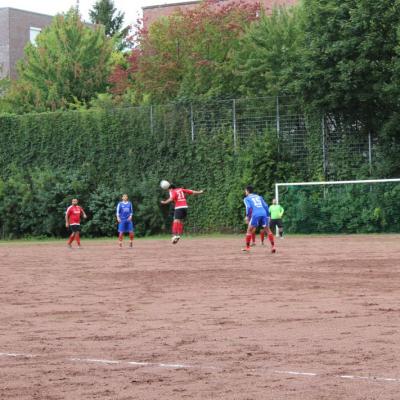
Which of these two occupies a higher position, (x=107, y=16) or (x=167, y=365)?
(x=107, y=16)

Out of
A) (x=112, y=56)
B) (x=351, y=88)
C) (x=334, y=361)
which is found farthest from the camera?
(x=112, y=56)

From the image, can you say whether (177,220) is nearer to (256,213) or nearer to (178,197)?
(178,197)

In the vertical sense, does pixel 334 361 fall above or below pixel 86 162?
below

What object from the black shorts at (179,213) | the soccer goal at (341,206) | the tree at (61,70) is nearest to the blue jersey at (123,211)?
the black shorts at (179,213)

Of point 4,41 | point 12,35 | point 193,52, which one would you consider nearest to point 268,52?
point 193,52

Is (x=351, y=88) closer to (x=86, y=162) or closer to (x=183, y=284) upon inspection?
(x=86, y=162)

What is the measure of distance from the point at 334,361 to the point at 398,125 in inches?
1209

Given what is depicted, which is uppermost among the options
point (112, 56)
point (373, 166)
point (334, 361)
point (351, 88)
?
point (112, 56)

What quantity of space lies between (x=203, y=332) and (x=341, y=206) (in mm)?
29111

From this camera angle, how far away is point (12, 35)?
78.5 metres

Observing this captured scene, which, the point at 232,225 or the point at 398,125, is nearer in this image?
the point at 398,125

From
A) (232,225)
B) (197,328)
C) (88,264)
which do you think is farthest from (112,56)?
(197,328)

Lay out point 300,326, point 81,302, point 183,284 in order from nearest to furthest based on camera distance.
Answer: point 300,326 → point 81,302 → point 183,284

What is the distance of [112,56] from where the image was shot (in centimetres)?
6494
